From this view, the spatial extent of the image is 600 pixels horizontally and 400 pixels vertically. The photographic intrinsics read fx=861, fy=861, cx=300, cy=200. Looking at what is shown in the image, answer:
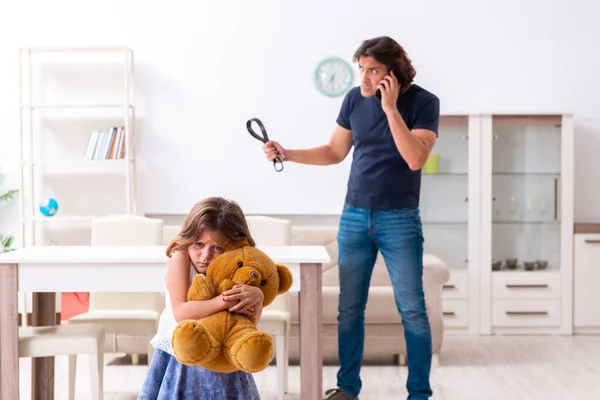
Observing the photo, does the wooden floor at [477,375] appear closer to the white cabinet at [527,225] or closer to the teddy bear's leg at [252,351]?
the white cabinet at [527,225]

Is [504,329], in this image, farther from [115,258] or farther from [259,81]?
[115,258]

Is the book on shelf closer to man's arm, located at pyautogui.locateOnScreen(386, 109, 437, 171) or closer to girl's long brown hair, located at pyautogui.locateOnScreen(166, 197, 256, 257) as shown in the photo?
man's arm, located at pyautogui.locateOnScreen(386, 109, 437, 171)

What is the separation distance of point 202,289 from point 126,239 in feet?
6.09

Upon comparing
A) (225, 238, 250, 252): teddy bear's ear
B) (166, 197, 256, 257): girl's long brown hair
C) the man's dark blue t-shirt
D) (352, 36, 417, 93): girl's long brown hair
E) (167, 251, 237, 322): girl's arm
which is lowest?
(167, 251, 237, 322): girl's arm

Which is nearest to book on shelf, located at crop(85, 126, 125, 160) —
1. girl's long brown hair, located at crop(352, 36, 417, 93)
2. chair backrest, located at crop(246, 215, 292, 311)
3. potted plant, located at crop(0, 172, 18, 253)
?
potted plant, located at crop(0, 172, 18, 253)

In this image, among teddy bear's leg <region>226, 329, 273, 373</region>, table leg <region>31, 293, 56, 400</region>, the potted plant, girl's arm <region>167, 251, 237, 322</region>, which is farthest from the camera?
the potted plant

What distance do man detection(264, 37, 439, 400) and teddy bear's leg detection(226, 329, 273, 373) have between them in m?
1.22

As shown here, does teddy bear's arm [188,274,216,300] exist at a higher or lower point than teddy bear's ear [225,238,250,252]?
lower

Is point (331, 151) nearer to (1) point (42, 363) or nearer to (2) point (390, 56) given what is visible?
(2) point (390, 56)

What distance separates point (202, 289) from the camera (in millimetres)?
2047

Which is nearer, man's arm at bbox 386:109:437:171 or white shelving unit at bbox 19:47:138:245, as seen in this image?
man's arm at bbox 386:109:437:171

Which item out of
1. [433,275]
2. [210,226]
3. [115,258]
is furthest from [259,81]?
[210,226]

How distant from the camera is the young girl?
6.73 ft

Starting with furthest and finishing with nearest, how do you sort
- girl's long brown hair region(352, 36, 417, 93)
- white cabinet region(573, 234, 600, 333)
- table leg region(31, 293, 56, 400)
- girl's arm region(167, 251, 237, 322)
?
white cabinet region(573, 234, 600, 333), table leg region(31, 293, 56, 400), girl's long brown hair region(352, 36, 417, 93), girl's arm region(167, 251, 237, 322)
